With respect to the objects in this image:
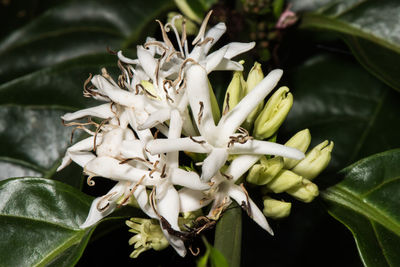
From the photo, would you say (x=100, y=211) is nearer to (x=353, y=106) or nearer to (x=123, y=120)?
(x=123, y=120)

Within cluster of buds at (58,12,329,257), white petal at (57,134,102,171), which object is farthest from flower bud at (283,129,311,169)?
white petal at (57,134,102,171)

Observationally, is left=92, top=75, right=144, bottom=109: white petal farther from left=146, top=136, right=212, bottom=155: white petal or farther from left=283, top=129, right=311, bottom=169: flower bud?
left=283, top=129, right=311, bottom=169: flower bud

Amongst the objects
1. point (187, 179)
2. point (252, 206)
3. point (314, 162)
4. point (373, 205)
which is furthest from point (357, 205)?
point (187, 179)

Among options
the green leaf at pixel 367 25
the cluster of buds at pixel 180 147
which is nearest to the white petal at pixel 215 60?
the cluster of buds at pixel 180 147

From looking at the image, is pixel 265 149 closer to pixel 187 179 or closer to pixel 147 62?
pixel 187 179

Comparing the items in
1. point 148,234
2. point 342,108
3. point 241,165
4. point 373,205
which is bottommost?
point 342,108

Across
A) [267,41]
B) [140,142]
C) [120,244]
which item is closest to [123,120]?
[140,142]
